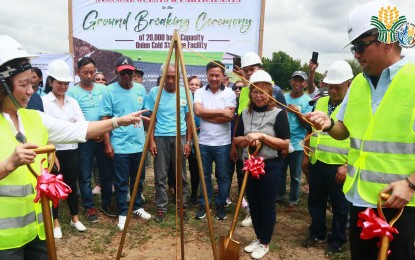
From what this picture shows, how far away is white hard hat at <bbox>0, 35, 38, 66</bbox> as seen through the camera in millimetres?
1807

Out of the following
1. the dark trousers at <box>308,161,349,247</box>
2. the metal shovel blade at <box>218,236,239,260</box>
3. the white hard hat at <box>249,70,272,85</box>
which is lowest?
the metal shovel blade at <box>218,236,239,260</box>

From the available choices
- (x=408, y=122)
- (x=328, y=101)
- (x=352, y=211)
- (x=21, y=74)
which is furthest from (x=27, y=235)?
(x=328, y=101)

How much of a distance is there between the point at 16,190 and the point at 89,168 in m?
2.90

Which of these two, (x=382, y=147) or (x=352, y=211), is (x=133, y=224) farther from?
(x=382, y=147)

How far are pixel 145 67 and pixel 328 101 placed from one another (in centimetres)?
373

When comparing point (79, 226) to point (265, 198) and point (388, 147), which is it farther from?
point (388, 147)

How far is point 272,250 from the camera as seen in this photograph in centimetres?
394

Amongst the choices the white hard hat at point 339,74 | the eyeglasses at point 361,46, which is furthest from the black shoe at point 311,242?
the eyeglasses at point 361,46

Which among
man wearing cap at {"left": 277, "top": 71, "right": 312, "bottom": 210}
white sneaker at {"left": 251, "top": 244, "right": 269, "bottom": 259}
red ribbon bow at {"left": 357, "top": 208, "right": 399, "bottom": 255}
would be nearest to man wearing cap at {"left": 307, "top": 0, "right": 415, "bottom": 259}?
red ribbon bow at {"left": 357, "top": 208, "right": 399, "bottom": 255}

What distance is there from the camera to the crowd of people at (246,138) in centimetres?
186

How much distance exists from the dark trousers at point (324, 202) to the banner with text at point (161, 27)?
2.88 metres

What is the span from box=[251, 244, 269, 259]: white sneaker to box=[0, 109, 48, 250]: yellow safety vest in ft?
8.06

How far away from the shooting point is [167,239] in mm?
4191

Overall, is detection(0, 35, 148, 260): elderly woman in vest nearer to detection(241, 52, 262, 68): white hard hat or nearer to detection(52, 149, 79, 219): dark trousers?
detection(52, 149, 79, 219): dark trousers
